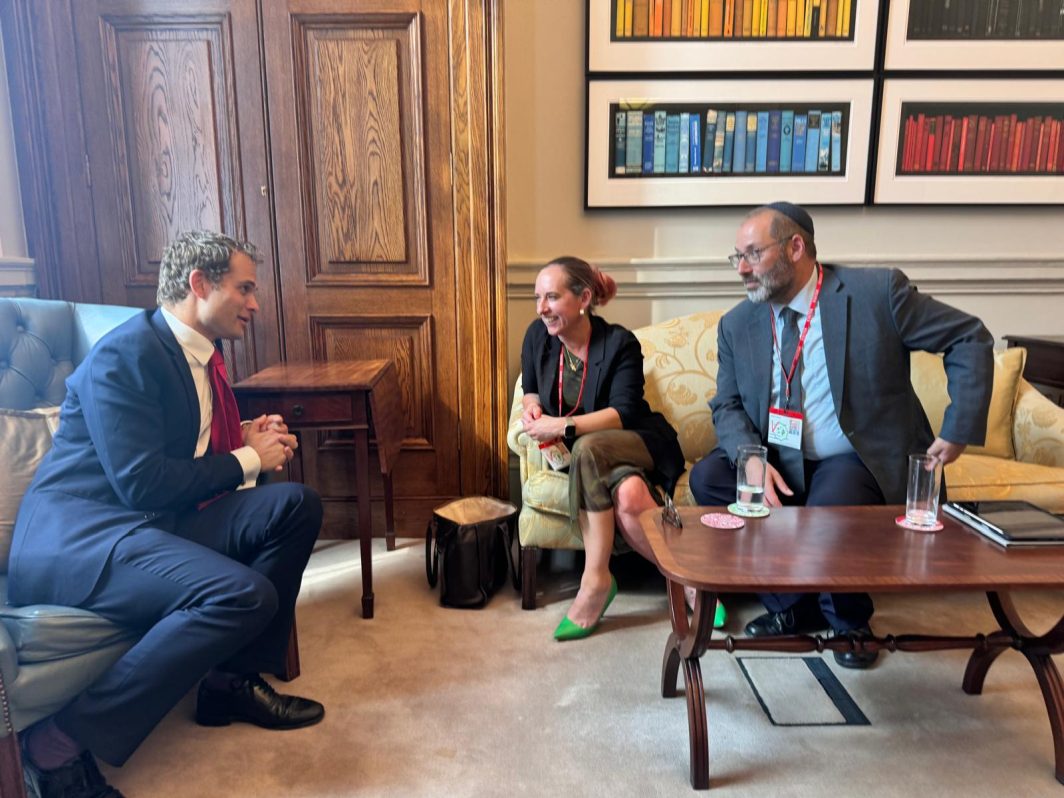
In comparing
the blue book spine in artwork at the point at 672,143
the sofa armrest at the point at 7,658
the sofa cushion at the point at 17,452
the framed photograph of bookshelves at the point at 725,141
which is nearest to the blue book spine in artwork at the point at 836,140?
the framed photograph of bookshelves at the point at 725,141

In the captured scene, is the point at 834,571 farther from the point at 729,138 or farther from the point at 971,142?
the point at 971,142

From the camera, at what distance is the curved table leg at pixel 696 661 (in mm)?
1483

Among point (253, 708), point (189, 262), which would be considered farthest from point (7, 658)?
point (189, 262)

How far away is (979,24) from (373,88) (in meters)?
2.32

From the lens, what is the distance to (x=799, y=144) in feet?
9.36

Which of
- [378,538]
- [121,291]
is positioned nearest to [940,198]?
[378,538]

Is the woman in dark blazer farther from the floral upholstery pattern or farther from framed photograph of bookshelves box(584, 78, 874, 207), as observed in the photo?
framed photograph of bookshelves box(584, 78, 874, 207)

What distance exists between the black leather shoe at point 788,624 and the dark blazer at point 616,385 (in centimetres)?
A: 46

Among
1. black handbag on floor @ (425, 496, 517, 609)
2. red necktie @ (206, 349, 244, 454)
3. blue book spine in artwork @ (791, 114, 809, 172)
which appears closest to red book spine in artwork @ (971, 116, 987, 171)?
blue book spine in artwork @ (791, 114, 809, 172)

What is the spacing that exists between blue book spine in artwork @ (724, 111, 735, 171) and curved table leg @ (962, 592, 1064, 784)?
72.0 inches

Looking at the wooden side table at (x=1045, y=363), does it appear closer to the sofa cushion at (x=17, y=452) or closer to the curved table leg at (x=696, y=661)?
the curved table leg at (x=696, y=661)

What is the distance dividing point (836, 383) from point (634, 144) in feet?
4.49

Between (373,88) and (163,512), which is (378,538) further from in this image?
(373,88)

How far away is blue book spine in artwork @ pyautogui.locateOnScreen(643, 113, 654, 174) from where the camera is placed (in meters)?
2.84
